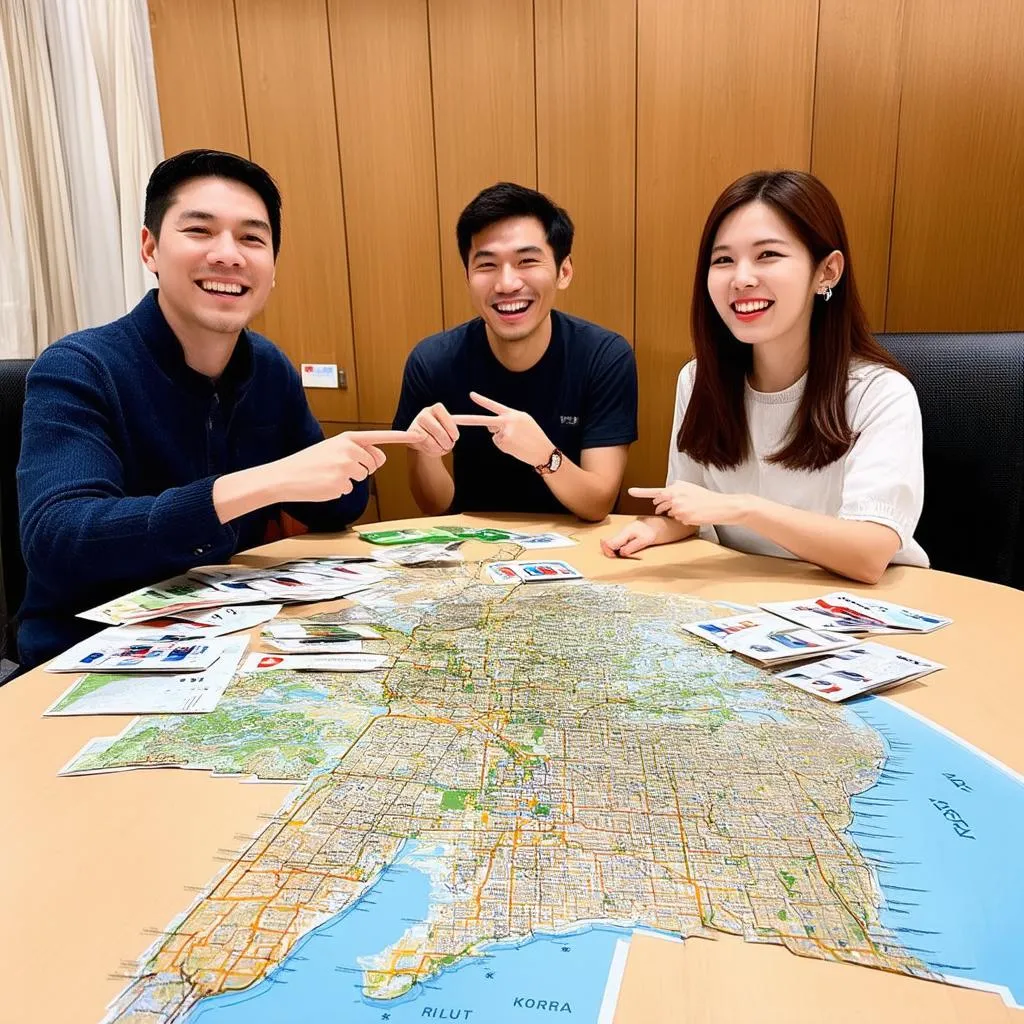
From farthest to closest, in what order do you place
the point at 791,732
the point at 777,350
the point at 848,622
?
the point at 777,350 < the point at 848,622 < the point at 791,732

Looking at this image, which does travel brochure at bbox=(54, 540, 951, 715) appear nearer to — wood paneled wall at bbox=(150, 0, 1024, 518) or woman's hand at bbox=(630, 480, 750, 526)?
woman's hand at bbox=(630, 480, 750, 526)

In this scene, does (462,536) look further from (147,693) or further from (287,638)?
(147,693)

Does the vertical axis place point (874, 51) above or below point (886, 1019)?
above

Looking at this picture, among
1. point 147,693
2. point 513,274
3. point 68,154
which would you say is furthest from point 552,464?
point 68,154

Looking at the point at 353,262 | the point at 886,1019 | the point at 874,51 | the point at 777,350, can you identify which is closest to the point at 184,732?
the point at 886,1019

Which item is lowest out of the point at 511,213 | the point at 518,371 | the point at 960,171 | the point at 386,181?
the point at 518,371

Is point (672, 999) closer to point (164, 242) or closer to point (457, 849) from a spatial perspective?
point (457, 849)

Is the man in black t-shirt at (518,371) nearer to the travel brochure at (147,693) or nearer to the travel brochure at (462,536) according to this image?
the travel brochure at (462,536)
